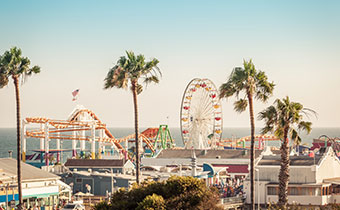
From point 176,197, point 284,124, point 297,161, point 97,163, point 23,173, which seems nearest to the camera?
point 176,197

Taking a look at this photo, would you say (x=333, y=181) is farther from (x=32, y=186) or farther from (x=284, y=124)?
(x=32, y=186)

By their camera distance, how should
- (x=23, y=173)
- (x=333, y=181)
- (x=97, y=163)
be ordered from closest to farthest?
(x=333, y=181)
(x=23, y=173)
(x=97, y=163)

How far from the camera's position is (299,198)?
54.3 meters

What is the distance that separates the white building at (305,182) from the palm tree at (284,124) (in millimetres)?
6840

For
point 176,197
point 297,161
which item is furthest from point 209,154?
point 176,197

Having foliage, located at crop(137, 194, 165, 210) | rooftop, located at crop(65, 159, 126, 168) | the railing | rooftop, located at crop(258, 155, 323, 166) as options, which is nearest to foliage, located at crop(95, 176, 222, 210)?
foliage, located at crop(137, 194, 165, 210)

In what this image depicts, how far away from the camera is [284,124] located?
148 ft

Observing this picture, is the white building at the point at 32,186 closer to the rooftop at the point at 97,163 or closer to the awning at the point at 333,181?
the rooftop at the point at 97,163

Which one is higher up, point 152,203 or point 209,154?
point 152,203

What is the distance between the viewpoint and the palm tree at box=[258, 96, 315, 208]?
1778 inches

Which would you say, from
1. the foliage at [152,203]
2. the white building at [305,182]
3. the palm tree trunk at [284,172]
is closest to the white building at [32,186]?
the white building at [305,182]

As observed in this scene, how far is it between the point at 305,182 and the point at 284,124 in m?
12.2

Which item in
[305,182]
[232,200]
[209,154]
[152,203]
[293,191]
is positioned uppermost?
[152,203]

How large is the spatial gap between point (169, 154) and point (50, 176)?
119ft
